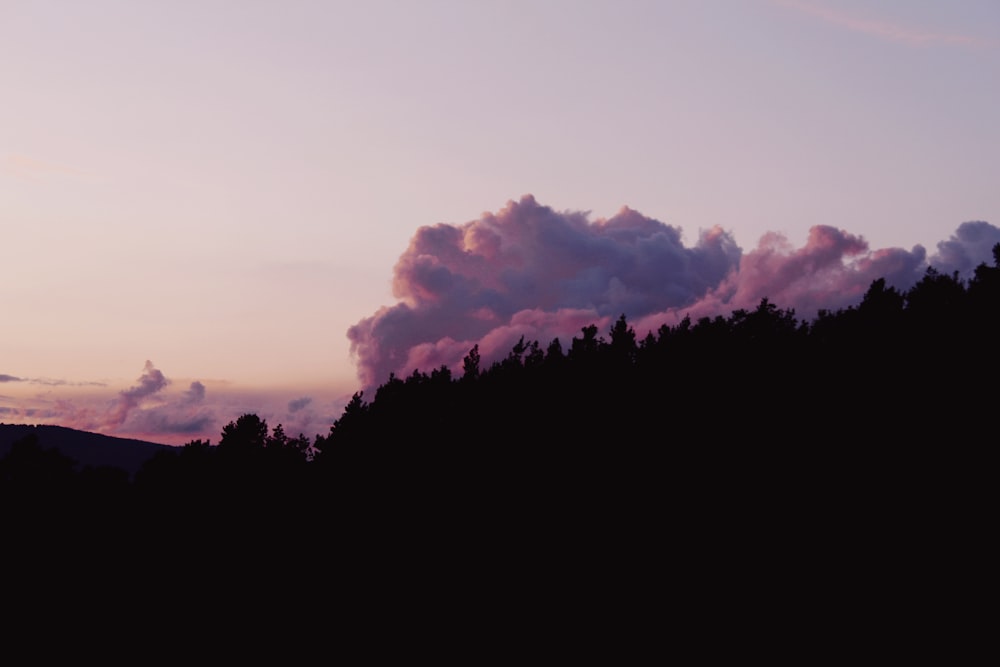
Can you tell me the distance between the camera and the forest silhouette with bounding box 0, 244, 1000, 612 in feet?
254

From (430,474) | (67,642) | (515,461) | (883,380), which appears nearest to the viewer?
(883,380)

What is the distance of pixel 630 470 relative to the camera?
93.4 metres

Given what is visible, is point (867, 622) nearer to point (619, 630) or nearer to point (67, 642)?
point (619, 630)

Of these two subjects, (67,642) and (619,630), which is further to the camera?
(67,642)

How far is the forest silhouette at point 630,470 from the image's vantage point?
254 ft

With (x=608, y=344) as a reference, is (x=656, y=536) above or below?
below

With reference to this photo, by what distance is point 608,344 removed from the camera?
124m

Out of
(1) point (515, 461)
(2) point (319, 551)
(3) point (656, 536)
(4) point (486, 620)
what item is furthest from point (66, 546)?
(3) point (656, 536)

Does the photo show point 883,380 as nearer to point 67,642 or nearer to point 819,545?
point 819,545

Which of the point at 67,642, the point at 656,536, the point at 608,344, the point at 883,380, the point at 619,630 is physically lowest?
the point at 67,642

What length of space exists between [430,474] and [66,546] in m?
42.2

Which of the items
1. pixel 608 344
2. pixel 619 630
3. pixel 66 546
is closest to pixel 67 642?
pixel 66 546

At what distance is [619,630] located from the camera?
2867 inches

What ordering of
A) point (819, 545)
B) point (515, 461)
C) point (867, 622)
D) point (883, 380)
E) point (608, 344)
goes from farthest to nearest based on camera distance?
point (608, 344)
point (515, 461)
point (883, 380)
point (819, 545)
point (867, 622)
